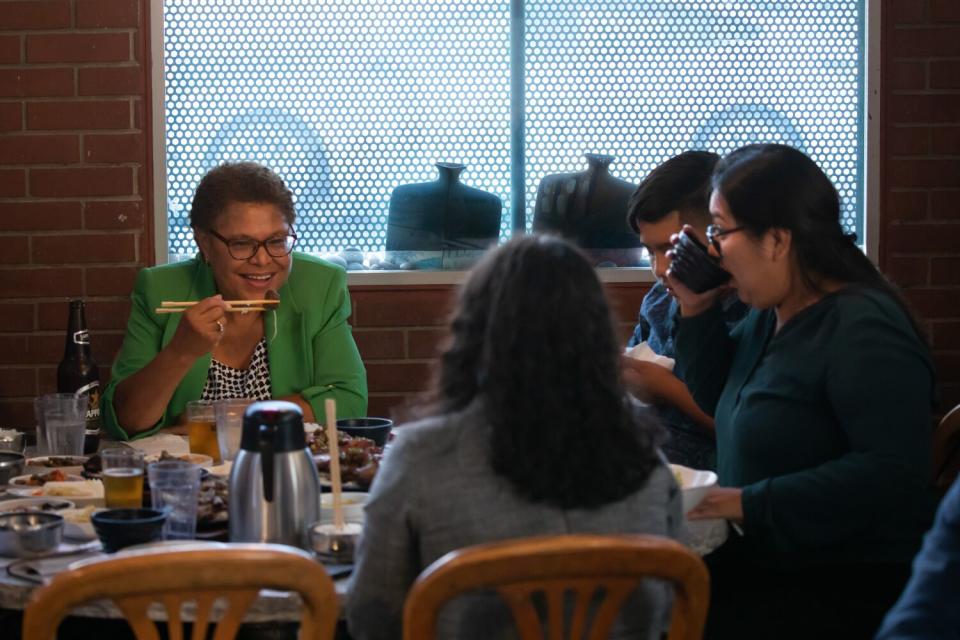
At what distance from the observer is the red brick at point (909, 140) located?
359cm

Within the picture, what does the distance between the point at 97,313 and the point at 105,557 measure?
6.83 feet

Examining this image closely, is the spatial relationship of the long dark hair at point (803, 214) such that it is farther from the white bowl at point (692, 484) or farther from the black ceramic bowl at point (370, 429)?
the black ceramic bowl at point (370, 429)

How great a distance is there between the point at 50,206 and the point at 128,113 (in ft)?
1.07

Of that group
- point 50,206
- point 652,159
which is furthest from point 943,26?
point 50,206

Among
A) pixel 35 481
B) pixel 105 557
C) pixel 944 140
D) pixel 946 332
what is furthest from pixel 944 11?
pixel 105 557

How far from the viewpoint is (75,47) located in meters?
3.43

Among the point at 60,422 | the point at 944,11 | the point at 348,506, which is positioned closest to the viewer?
the point at 348,506

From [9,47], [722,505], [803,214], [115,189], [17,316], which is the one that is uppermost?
[9,47]

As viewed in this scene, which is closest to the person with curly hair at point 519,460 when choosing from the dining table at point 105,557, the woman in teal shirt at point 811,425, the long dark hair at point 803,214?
the dining table at point 105,557

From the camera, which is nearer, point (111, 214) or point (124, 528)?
point (124, 528)

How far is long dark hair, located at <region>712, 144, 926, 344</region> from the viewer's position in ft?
7.20

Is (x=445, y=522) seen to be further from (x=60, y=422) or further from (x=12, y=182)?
(x=12, y=182)

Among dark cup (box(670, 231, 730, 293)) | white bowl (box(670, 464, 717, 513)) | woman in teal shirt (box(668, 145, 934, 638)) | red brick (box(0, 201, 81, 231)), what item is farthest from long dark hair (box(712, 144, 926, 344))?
red brick (box(0, 201, 81, 231))

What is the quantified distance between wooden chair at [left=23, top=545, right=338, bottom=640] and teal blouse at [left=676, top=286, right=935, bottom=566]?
0.92 metres
